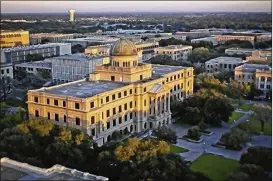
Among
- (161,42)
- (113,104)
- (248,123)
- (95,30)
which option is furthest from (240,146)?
(95,30)

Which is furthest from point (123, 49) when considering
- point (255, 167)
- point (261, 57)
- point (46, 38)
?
point (46, 38)

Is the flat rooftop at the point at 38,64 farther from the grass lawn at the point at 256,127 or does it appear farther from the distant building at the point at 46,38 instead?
the grass lawn at the point at 256,127

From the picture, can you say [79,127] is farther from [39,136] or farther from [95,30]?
[95,30]

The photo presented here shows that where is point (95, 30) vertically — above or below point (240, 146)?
above

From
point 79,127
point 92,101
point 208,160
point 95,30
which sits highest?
point 95,30

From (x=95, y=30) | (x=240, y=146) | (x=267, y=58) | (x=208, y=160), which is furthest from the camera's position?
(x=95, y=30)

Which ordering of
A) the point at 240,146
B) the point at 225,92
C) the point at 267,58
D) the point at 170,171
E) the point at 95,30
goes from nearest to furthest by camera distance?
Result: the point at 170,171 → the point at 240,146 → the point at 225,92 → the point at 267,58 → the point at 95,30

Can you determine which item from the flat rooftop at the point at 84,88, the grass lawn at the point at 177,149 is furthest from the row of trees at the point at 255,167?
the flat rooftop at the point at 84,88
